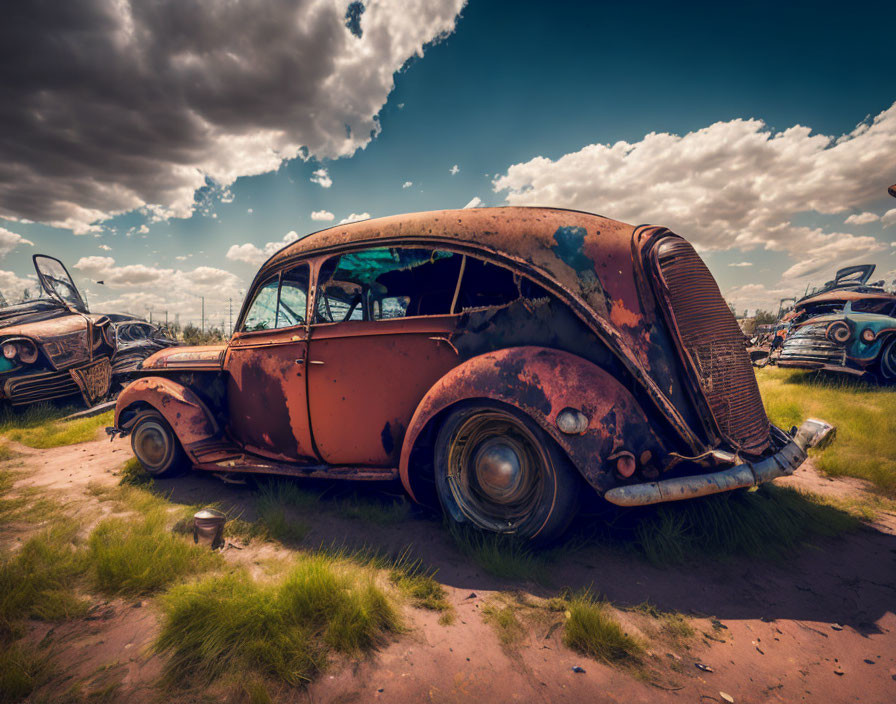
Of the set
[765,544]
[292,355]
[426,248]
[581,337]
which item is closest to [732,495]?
[765,544]

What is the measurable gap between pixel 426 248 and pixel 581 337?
1.15m

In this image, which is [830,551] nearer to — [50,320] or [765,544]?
[765,544]

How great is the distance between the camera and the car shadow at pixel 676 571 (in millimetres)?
1827

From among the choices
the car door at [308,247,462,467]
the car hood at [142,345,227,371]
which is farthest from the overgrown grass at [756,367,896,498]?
the car hood at [142,345,227,371]

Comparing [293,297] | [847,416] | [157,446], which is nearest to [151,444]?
[157,446]

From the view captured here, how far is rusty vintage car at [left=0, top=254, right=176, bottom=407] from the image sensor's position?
5.94 m

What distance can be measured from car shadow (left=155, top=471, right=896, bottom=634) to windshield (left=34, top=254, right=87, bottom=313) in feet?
26.0

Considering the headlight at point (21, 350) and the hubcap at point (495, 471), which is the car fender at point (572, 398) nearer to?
the hubcap at point (495, 471)

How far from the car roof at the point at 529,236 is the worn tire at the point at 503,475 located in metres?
0.89

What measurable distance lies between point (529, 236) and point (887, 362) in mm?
7859

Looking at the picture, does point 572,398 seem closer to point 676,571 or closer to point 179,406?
point 676,571

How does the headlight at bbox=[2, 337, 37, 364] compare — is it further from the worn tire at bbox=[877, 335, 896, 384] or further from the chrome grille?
the worn tire at bbox=[877, 335, 896, 384]

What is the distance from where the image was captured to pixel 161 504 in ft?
10.00

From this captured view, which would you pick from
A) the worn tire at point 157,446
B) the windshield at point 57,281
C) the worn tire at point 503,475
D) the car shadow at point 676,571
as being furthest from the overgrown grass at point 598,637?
the windshield at point 57,281
